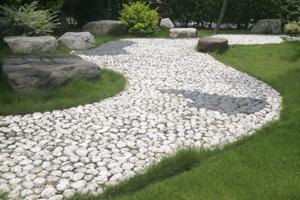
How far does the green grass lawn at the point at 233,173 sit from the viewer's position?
4992 millimetres

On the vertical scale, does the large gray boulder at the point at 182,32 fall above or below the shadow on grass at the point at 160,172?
above

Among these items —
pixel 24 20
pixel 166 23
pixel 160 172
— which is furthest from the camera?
pixel 166 23

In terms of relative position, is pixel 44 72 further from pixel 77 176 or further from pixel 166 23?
pixel 166 23

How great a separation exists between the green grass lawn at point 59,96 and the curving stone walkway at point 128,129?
24 cm

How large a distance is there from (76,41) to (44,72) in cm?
512

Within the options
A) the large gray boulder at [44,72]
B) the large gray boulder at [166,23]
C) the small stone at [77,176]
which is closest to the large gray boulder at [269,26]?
the large gray boulder at [166,23]

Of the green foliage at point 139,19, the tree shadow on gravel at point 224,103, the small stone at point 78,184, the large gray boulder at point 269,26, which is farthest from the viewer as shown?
the large gray boulder at point 269,26

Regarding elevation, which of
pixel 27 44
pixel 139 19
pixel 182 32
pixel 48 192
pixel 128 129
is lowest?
pixel 48 192

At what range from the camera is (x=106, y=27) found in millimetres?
16484

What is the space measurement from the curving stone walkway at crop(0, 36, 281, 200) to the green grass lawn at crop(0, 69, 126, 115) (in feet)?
0.79

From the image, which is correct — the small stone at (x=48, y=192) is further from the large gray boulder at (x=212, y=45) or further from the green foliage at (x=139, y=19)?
the green foliage at (x=139, y=19)

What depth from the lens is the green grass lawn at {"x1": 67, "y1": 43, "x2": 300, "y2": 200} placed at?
4.99 meters

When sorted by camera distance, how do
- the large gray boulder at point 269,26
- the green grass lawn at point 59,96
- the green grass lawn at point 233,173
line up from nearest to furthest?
the green grass lawn at point 233,173
the green grass lawn at point 59,96
the large gray boulder at point 269,26

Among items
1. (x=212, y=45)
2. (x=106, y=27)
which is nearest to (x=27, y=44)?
(x=106, y=27)
